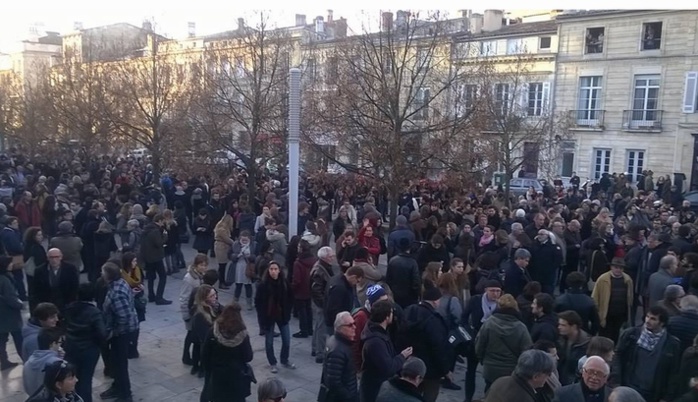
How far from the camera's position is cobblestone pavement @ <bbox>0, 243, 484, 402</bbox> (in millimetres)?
7219

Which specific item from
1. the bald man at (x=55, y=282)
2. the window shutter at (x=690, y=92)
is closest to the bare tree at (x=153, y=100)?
the bald man at (x=55, y=282)

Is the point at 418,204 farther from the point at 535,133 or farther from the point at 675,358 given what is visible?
the point at 675,358

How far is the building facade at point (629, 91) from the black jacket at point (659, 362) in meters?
26.1

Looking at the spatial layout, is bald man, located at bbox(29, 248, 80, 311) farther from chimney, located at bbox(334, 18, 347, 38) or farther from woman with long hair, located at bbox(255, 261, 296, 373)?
chimney, located at bbox(334, 18, 347, 38)

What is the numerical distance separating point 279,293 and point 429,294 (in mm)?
2432

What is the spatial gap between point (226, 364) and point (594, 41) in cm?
3318

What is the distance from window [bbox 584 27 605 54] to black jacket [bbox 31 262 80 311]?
105 feet

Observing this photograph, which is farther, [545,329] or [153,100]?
[153,100]

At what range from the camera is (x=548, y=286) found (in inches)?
379

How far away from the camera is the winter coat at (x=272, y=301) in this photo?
7.63 m

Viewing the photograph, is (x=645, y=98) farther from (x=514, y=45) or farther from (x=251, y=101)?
(x=251, y=101)

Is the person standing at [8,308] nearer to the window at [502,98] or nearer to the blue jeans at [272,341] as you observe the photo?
the blue jeans at [272,341]

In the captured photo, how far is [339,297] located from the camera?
7.16 meters

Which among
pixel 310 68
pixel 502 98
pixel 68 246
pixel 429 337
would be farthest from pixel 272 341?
pixel 502 98
